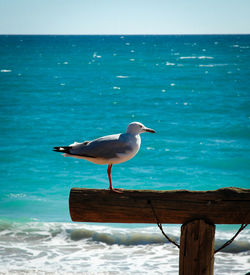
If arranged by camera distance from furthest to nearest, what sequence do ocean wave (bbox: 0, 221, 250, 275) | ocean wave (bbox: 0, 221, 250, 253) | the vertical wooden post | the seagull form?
ocean wave (bbox: 0, 221, 250, 253), ocean wave (bbox: 0, 221, 250, 275), the seagull, the vertical wooden post

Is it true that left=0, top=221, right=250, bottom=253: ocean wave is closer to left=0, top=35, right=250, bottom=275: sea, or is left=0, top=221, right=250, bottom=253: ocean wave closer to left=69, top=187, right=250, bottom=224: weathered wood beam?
left=0, top=35, right=250, bottom=275: sea

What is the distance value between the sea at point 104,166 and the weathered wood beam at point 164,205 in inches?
144

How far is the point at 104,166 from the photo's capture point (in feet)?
41.7

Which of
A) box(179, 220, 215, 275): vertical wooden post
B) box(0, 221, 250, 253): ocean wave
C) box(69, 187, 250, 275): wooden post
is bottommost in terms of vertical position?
box(179, 220, 215, 275): vertical wooden post

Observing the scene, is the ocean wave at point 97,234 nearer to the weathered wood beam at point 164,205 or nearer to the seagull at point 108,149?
the seagull at point 108,149

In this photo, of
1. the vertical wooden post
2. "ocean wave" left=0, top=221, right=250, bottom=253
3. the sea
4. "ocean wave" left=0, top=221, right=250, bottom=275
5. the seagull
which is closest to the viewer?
the vertical wooden post

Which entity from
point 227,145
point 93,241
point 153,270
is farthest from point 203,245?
point 227,145

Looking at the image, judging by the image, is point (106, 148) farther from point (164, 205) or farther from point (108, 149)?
point (164, 205)

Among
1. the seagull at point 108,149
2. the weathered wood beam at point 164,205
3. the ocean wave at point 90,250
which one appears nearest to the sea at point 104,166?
the ocean wave at point 90,250

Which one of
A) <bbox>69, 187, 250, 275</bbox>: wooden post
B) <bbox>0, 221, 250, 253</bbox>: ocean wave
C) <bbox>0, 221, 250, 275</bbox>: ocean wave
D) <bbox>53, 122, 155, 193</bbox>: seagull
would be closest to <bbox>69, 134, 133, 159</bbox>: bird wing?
<bbox>53, 122, 155, 193</bbox>: seagull

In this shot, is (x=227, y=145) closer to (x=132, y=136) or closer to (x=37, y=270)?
(x=37, y=270)

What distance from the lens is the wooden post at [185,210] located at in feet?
9.09

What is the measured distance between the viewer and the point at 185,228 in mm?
2830

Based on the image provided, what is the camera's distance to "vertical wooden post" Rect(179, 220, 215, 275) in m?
2.76
